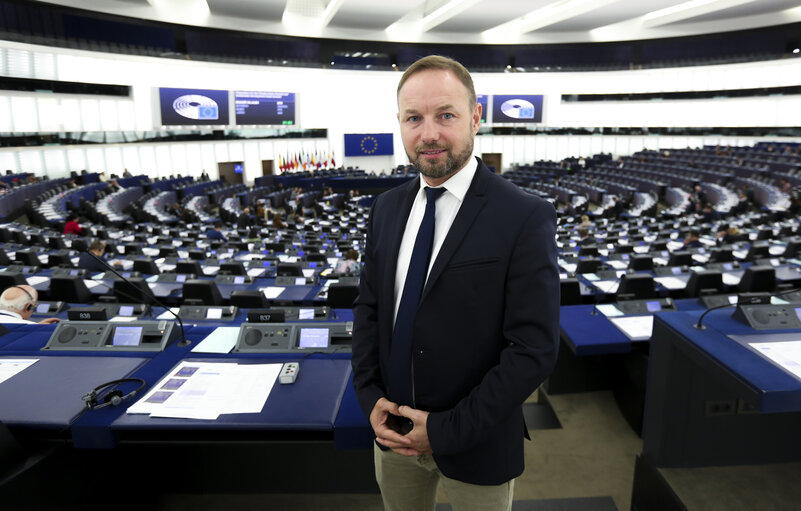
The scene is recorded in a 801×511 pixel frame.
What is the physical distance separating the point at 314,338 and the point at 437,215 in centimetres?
122

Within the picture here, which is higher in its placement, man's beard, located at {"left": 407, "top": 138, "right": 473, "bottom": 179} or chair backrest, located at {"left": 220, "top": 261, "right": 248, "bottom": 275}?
man's beard, located at {"left": 407, "top": 138, "right": 473, "bottom": 179}

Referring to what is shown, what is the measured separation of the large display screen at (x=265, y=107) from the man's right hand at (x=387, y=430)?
25.5 m

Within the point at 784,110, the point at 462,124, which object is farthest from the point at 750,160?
the point at 462,124

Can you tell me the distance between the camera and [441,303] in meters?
1.26

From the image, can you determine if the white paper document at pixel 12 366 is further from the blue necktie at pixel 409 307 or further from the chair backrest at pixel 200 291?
the chair backrest at pixel 200 291

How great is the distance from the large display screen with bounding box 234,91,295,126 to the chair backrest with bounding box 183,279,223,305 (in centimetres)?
2182

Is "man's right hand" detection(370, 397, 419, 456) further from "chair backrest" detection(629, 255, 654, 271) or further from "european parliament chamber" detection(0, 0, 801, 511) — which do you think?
"chair backrest" detection(629, 255, 654, 271)

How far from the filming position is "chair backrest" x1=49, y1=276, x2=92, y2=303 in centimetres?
500

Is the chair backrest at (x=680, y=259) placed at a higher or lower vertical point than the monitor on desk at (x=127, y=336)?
lower

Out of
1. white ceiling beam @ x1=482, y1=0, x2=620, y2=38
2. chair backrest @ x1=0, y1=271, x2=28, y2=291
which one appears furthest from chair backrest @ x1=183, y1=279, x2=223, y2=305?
white ceiling beam @ x1=482, y1=0, x2=620, y2=38

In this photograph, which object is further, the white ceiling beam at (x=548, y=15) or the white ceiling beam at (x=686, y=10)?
the white ceiling beam at (x=548, y=15)

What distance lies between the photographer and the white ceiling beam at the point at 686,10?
20281 mm

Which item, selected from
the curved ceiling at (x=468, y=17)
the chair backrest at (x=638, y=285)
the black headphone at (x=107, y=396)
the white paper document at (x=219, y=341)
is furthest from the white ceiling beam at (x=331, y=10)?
the black headphone at (x=107, y=396)

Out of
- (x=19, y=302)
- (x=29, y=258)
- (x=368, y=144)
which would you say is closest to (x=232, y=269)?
(x=19, y=302)
